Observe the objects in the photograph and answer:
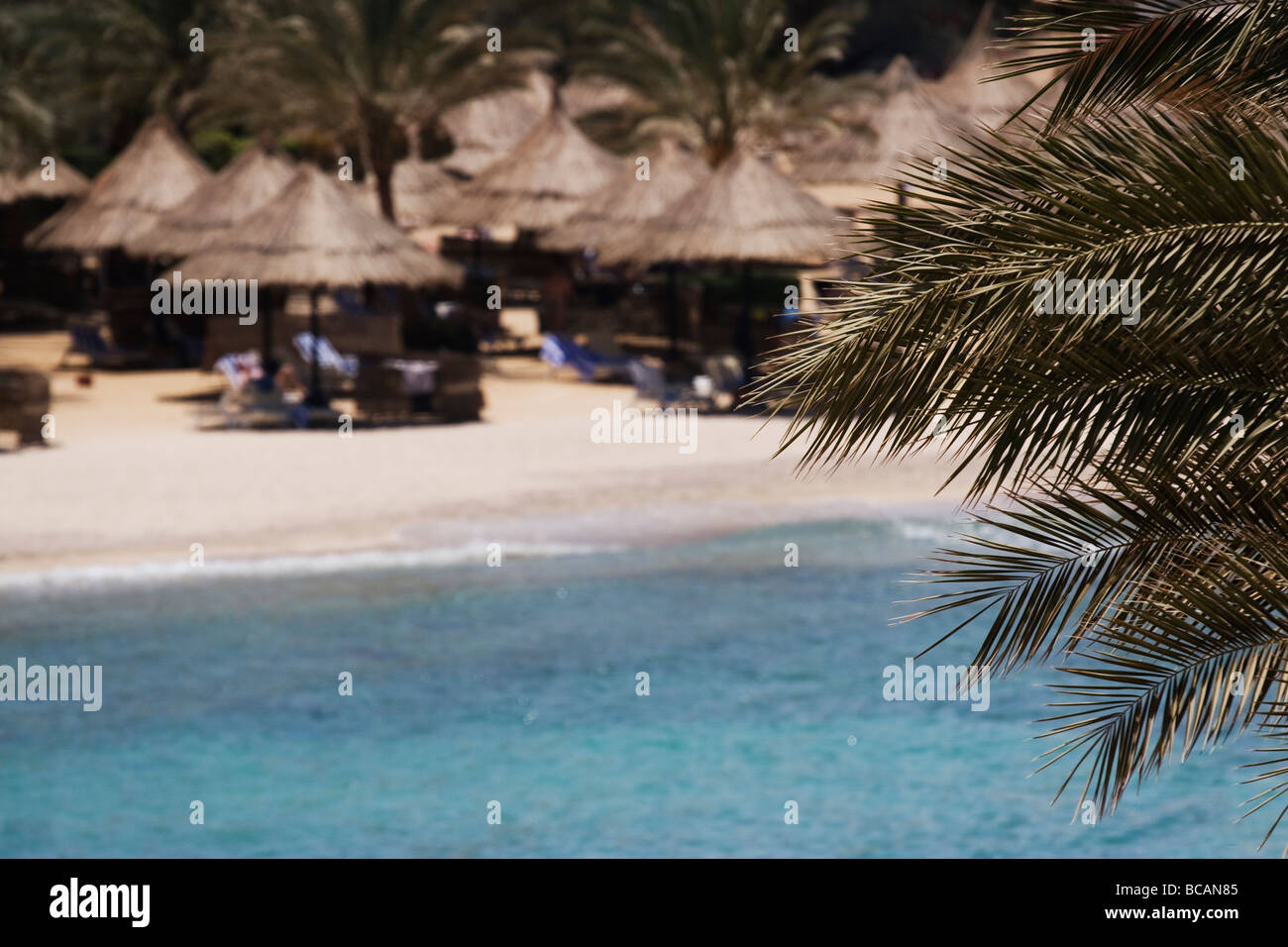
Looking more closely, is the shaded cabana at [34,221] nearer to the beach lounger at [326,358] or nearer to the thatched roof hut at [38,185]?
the thatched roof hut at [38,185]

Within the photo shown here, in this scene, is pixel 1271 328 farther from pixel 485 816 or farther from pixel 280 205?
pixel 280 205

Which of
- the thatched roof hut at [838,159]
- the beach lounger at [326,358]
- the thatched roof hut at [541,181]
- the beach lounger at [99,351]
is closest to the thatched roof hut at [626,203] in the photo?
the thatched roof hut at [541,181]

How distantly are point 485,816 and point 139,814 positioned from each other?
1956 mm

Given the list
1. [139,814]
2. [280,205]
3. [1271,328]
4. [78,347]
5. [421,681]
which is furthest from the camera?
[78,347]

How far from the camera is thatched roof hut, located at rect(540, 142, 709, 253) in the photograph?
78.7 feet

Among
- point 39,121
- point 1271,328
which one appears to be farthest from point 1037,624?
point 39,121

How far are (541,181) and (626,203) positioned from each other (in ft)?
8.94

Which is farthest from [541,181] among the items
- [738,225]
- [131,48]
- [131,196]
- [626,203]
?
[131,48]

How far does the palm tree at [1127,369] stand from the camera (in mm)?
4609

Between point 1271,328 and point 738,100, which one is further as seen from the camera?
point 738,100

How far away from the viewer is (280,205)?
20.6 m

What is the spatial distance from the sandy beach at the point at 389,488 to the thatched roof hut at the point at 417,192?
9953 millimetres

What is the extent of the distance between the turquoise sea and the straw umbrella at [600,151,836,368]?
7748 mm

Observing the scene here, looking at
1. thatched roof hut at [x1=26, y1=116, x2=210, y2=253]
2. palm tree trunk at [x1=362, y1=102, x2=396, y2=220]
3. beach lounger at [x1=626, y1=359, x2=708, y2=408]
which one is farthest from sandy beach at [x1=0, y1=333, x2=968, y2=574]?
palm tree trunk at [x1=362, y1=102, x2=396, y2=220]
